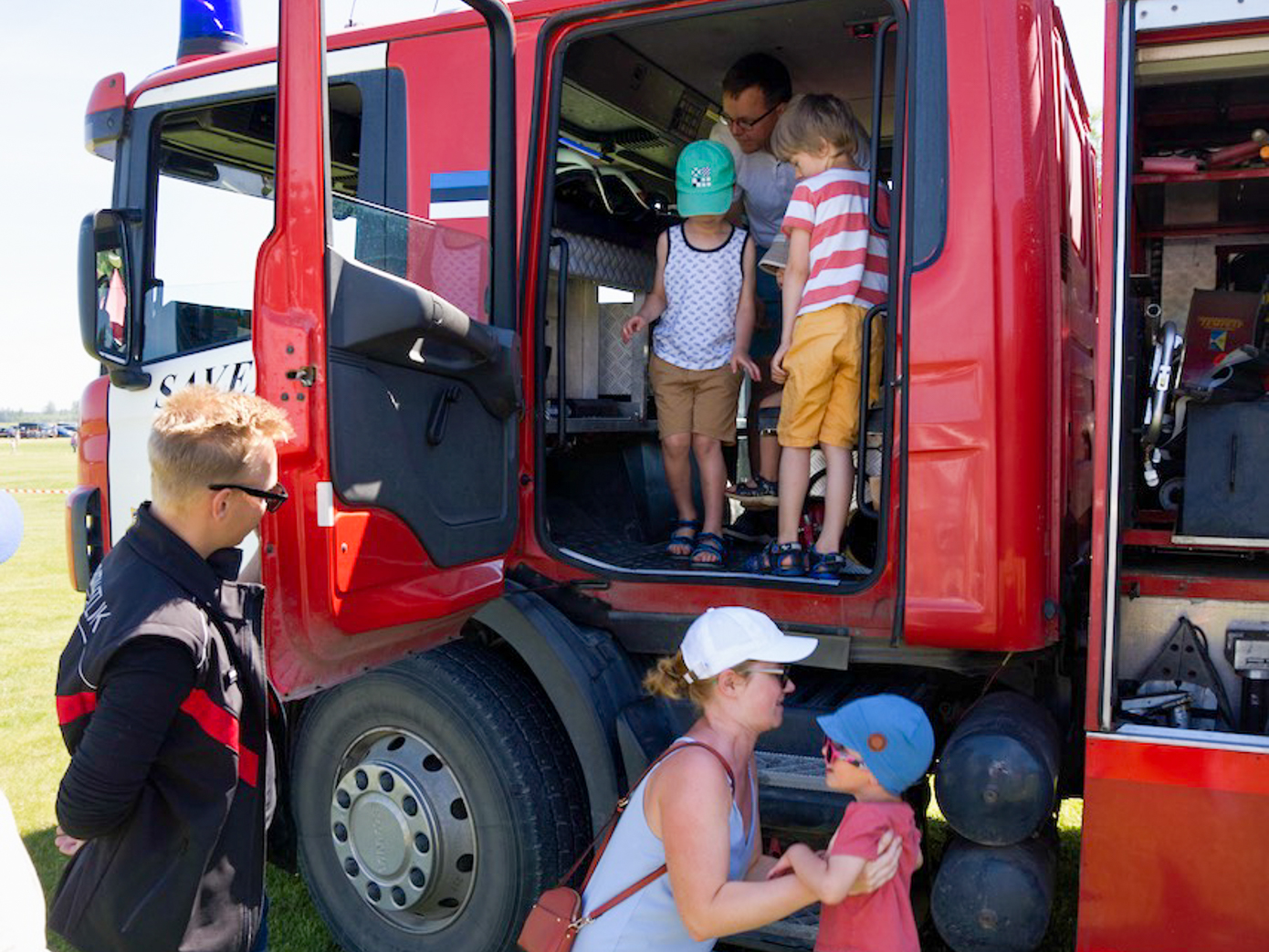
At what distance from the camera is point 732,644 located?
2.28m

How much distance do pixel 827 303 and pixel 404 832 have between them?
6.20 feet

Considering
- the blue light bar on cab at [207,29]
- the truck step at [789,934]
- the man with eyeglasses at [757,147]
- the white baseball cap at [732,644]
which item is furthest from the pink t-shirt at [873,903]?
the blue light bar on cab at [207,29]

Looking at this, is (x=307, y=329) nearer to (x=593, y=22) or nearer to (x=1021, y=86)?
(x=593, y=22)

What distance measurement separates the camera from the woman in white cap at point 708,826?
2.06 m

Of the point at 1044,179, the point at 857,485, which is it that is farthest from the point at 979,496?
the point at 1044,179

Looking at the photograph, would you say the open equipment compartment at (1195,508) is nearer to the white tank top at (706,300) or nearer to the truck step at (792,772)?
the truck step at (792,772)

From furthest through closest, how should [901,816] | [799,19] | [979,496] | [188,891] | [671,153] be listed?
[671,153] → [799,19] → [979,496] → [901,816] → [188,891]

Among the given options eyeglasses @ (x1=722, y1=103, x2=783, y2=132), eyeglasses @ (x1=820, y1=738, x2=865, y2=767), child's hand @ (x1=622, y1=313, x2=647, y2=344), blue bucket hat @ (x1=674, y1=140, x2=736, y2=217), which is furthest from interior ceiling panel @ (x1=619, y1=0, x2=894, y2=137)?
eyeglasses @ (x1=820, y1=738, x2=865, y2=767)

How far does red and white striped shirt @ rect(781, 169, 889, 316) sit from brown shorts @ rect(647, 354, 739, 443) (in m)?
0.60

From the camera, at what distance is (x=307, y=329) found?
108 inches

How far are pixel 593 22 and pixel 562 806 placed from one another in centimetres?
220

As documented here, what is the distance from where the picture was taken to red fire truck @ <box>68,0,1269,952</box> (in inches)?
98.9

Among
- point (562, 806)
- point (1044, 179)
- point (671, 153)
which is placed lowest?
point (562, 806)

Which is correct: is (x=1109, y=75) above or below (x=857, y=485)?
above
